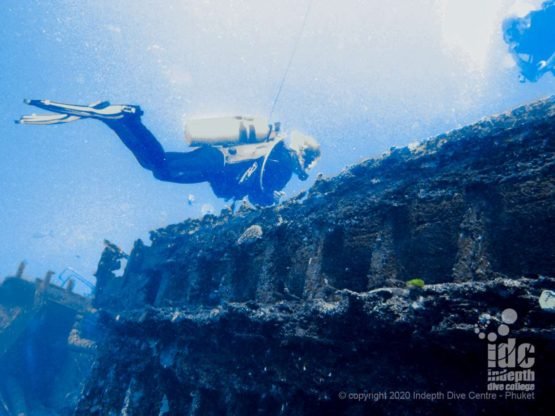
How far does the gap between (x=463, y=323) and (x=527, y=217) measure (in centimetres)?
121

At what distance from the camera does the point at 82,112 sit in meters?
6.36

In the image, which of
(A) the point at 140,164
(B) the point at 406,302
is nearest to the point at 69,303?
(A) the point at 140,164

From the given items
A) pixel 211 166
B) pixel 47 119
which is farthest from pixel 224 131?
pixel 47 119

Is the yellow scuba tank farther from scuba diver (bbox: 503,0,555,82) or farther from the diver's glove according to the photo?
scuba diver (bbox: 503,0,555,82)

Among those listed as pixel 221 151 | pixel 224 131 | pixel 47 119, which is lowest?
pixel 47 119

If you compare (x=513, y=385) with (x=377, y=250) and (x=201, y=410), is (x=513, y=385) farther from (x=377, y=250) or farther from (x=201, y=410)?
(x=201, y=410)

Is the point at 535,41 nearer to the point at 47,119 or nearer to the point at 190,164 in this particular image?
the point at 190,164

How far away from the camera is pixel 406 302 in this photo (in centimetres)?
305

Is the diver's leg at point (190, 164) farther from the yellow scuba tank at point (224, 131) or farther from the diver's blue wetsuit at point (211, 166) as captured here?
the yellow scuba tank at point (224, 131)

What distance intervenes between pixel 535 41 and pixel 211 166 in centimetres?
814

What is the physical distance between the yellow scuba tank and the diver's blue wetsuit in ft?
0.71

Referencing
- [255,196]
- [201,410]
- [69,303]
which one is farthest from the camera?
[69,303]

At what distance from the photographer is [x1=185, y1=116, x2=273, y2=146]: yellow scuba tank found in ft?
24.5

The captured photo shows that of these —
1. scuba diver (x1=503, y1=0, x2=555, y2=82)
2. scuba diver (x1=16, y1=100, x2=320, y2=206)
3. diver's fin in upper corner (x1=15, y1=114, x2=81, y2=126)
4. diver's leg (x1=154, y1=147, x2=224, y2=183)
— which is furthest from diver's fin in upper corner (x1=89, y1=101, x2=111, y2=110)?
scuba diver (x1=503, y1=0, x2=555, y2=82)
